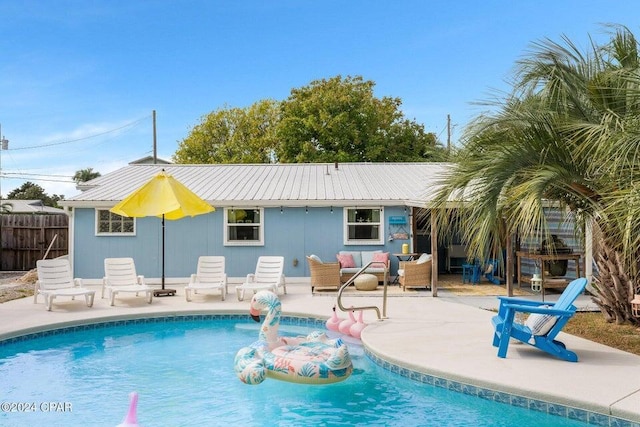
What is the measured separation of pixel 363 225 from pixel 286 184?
3.18 meters

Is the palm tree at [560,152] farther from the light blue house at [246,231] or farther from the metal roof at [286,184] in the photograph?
the light blue house at [246,231]

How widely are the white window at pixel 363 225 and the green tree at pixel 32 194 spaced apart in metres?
47.7

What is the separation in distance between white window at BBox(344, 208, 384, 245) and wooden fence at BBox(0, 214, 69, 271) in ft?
39.1

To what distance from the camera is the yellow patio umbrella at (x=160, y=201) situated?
11.7 m

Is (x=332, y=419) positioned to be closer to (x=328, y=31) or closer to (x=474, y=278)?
(x=474, y=278)

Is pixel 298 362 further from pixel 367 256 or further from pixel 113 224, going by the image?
pixel 113 224

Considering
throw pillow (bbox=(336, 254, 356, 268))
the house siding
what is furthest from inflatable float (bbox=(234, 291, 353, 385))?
the house siding

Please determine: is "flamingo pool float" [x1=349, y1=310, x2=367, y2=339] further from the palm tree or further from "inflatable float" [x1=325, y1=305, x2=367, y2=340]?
the palm tree

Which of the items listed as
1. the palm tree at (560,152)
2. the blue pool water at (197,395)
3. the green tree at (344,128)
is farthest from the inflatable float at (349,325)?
the green tree at (344,128)

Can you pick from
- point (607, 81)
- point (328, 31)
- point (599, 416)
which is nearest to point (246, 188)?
point (328, 31)

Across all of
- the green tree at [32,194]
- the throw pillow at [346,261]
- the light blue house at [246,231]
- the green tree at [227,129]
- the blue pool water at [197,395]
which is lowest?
the blue pool water at [197,395]

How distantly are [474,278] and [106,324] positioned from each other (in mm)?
9734

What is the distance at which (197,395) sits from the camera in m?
6.15

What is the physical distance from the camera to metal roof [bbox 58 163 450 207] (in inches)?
573
